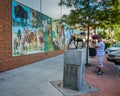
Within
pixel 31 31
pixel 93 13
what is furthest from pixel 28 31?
pixel 93 13

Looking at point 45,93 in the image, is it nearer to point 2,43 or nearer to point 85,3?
point 2,43

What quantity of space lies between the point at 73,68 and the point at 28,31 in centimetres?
596

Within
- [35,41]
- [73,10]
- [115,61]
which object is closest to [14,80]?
[35,41]

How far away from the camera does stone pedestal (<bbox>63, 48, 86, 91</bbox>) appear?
6191 mm

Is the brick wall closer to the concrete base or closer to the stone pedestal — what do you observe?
the concrete base

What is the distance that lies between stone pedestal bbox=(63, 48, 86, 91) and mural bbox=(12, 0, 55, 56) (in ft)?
14.5

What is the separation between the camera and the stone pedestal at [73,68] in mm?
6191

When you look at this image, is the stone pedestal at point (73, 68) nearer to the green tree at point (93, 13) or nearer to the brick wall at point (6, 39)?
the brick wall at point (6, 39)

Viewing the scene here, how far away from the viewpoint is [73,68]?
628 centimetres

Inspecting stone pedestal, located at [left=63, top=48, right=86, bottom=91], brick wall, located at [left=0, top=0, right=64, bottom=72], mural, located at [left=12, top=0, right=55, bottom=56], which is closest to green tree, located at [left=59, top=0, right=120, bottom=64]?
mural, located at [left=12, top=0, right=55, bottom=56]

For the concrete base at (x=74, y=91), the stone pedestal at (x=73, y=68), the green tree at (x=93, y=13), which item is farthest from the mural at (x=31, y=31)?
the stone pedestal at (x=73, y=68)

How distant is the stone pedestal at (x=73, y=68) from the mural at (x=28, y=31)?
14.5 ft

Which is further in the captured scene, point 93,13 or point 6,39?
point 93,13

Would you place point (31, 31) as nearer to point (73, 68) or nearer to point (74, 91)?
point (73, 68)
